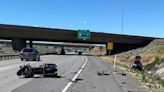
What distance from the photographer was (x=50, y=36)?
103250 mm

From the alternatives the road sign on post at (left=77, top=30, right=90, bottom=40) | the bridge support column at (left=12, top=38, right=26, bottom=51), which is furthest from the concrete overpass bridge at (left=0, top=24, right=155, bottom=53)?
the road sign on post at (left=77, top=30, right=90, bottom=40)

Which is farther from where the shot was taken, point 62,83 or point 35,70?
point 35,70

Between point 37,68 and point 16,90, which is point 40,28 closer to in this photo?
point 37,68

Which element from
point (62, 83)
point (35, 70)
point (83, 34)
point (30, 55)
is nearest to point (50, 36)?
point (83, 34)

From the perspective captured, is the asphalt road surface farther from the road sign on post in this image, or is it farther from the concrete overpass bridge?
the road sign on post

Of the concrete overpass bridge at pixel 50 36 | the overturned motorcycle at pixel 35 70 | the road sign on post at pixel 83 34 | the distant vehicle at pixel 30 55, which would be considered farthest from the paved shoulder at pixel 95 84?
the road sign on post at pixel 83 34

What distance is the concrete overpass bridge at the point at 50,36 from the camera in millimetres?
98125

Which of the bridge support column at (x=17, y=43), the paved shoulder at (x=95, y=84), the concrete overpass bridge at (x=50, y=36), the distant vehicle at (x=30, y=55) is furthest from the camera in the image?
the bridge support column at (x=17, y=43)

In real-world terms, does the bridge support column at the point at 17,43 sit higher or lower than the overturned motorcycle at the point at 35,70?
higher

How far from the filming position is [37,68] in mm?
23328

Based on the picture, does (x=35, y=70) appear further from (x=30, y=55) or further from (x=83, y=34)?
(x=83, y=34)

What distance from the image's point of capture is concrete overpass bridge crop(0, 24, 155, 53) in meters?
98.1

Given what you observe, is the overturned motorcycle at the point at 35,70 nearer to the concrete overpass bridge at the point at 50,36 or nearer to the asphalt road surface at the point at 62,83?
the asphalt road surface at the point at 62,83

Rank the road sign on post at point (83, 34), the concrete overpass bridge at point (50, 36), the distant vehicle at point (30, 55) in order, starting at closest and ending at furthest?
1. the distant vehicle at point (30, 55)
2. the concrete overpass bridge at point (50, 36)
3. the road sign on post at point (83, 34)
